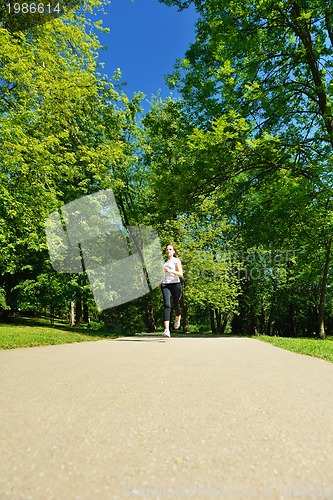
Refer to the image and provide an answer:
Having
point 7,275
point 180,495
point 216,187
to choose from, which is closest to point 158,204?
point 216,187

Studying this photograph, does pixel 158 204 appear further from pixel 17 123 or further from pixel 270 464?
pixel 270 464

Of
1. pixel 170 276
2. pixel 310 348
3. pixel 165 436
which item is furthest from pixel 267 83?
pixel 165 436

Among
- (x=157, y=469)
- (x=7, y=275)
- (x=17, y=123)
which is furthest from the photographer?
(x=7, y=275)

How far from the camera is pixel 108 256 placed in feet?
57.5

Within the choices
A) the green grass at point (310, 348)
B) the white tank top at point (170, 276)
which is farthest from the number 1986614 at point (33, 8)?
the green grass at point (310, 348)

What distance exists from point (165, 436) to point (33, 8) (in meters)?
14.7

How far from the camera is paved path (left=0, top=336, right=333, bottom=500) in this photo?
1.20 meters

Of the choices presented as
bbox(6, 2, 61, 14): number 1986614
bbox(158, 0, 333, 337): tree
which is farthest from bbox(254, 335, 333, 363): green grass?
bbox(6, 2, 61, 14): number 1986614

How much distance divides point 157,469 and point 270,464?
503 mm

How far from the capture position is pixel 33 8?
11.4m

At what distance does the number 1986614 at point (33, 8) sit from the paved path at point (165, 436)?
13172mm

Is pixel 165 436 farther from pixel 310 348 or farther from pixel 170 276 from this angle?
pixel 170 276

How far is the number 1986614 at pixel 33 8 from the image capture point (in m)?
11.0

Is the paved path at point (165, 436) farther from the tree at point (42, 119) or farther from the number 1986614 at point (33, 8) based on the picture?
the number 1986614 at point (33, 8)
